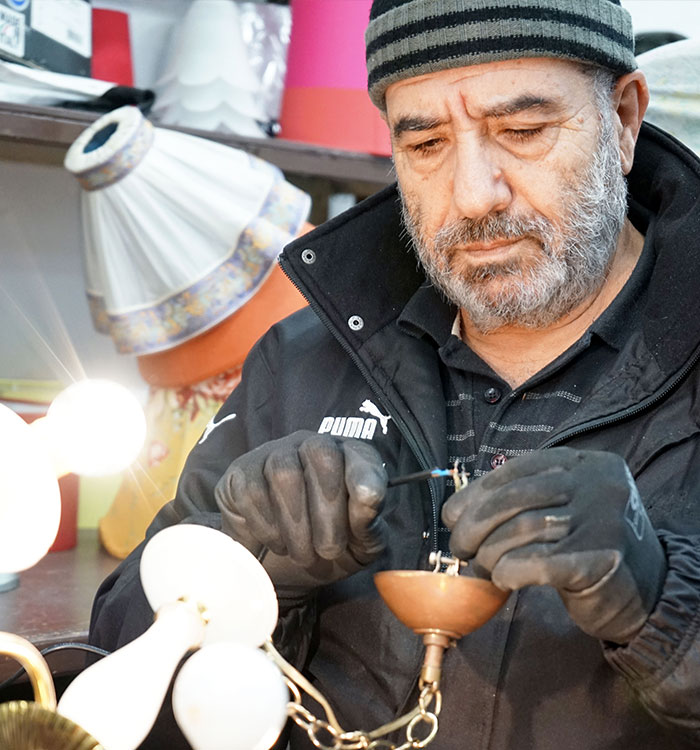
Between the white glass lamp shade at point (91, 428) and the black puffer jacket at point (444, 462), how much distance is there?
40 centimetres

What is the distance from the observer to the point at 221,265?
1.54 metres

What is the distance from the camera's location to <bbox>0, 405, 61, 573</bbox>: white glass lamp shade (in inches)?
22.6

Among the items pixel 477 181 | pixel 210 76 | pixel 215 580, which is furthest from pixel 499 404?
pixel 210 76

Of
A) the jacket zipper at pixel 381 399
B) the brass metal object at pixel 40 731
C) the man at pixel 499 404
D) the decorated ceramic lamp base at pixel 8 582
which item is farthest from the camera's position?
the decorated ceramic lamp base at pixel 8 582

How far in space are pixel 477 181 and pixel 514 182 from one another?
0.05 meters

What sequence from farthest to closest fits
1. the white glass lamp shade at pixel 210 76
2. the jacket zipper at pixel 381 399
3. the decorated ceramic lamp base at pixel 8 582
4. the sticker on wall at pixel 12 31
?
1. the white glass lamp shade at pixel 210 76
2. the sticker on wall at pixel 12 31
3. the decorated ceramic lamp base at pixel 8 582
4. the jacket zipper at pixel 381 399

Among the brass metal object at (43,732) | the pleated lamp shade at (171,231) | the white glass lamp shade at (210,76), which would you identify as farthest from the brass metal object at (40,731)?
the white glass lamp shade at (210,76)

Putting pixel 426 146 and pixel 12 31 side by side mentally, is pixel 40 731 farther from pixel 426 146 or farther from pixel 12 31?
pixel 12 31

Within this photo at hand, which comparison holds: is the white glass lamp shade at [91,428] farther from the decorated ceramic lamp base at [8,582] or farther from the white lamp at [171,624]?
the decorated ceramic lamp base at [8,582]

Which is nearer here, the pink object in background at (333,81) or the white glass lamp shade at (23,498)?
the white glass lamp shade at (23,498)

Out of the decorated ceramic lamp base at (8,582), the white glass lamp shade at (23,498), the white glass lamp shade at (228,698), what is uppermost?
the white glass lamp shade at (23,498)

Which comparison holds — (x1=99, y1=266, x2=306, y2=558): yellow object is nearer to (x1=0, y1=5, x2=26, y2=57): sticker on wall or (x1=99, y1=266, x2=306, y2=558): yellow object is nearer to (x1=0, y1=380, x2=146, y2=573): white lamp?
(x1=0, y1=5, x2=26, y2=57): sticker on wall

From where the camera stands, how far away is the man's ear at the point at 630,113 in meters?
1.21

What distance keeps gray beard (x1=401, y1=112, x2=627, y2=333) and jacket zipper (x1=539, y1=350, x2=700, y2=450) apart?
0.18 m
